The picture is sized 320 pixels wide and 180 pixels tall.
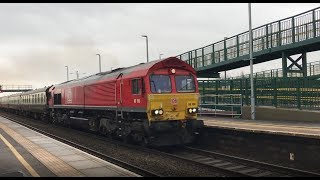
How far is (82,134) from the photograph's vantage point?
2322cm

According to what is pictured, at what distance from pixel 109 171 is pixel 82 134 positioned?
44.1 ft

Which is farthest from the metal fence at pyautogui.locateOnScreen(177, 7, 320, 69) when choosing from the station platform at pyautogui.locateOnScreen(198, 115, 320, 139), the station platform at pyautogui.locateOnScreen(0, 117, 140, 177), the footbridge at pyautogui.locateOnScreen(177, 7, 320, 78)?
the station platform at pyautogui.locateOnScreen(0, 117, 140, 177)

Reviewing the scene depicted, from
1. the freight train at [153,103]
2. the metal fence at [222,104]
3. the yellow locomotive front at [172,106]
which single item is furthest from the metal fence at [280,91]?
the yellow locomotive front at [172,106]

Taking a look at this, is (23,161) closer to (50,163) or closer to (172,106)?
(50,163)

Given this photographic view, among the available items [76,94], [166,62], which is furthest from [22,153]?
[76,94]

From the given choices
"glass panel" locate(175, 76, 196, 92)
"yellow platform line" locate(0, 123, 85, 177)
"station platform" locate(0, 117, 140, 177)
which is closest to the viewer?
"station platform" locate(0, 117, 140, 177)

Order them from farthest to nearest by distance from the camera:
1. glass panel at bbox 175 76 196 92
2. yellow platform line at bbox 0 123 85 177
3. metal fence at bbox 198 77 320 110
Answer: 1. metal fence at bbox 198 77 320 110
2. glass panel at bbox 175 76 196 92
3. yellow platform line at bbox 0 123 85 177

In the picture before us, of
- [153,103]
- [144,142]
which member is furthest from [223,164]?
[144,142]

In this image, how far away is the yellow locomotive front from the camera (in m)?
15.0

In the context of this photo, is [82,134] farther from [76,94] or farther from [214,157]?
[214,157]

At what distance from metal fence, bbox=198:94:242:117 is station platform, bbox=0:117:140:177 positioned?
39.1 ft

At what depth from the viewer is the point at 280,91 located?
67.1 ft

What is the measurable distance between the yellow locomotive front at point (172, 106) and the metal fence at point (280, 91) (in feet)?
19.7

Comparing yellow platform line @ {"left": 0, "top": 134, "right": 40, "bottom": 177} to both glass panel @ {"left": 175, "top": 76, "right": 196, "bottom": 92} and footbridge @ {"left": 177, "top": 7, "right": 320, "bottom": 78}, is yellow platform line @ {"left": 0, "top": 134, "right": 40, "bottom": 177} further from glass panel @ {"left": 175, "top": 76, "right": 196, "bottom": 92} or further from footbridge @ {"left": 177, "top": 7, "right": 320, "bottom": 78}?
footbridge @ {"left": 177, "top": 7, "right": 320, "bottom": 78}
